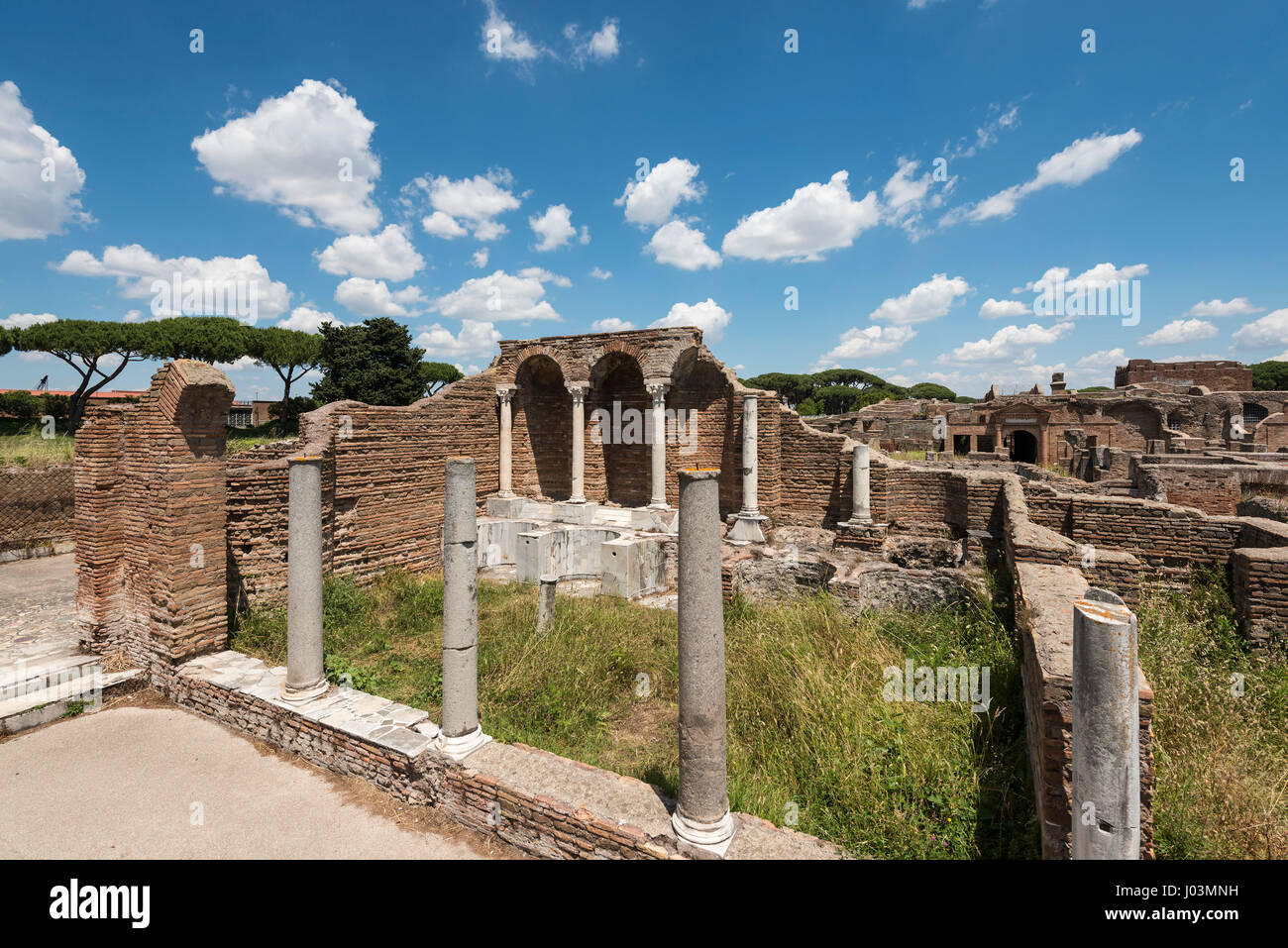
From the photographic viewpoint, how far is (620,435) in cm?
1638

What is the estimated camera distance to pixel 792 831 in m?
3.61

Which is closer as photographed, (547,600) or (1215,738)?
(1215,738)

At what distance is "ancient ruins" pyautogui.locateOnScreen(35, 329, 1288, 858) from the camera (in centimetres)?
362

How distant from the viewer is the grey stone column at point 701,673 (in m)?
3.52

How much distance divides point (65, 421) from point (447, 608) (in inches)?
1699

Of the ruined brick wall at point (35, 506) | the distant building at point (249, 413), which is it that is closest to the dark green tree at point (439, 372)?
the distant building at point (249, 413)

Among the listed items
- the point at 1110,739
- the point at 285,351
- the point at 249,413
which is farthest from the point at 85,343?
the point at 1110,739

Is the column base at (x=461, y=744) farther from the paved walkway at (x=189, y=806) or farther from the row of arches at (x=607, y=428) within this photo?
the row of arches at (x=607, y=428)

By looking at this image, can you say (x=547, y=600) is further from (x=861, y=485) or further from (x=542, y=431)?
(x=542, y=431)

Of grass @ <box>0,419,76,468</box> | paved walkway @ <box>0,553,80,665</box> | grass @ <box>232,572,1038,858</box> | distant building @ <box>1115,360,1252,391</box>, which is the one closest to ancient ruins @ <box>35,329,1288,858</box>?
grass @ <box>232,572,1038,858</box>

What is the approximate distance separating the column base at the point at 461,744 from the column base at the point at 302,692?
1.74m

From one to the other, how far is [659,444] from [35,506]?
1508 centimetres

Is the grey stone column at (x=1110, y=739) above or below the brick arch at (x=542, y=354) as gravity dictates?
below

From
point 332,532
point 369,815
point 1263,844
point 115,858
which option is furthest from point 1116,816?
point 332,532
